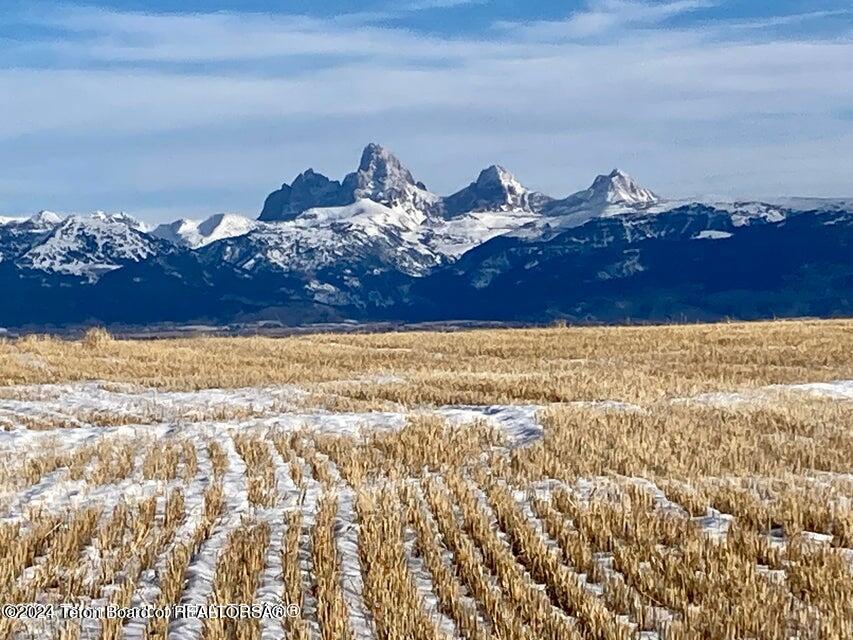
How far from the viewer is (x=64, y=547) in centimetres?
863

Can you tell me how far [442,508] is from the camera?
1000cm

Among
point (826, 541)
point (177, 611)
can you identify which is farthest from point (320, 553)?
point (826, 541)

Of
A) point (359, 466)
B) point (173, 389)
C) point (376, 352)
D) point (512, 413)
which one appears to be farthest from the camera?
point (376, 352)

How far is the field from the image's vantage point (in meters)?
7.01

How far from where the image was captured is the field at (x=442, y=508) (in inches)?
276

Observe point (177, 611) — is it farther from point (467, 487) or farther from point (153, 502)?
point (467, 487)

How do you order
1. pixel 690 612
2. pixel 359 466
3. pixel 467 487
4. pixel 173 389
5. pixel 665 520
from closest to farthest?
pixel 690 612 → pixel 665 520 → pixel 467 487 → pixel 359 466 → pixel 173 389

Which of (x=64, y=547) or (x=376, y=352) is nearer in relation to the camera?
(x=64, y=547)

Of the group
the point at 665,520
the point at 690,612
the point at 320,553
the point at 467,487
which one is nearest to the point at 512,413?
the point at 467,487

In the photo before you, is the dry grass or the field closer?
the field

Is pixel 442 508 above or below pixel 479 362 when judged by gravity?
above

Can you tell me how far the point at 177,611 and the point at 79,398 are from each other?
1584 cm

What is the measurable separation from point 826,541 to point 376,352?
25.3 metres

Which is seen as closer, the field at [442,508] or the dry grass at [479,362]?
the field at [442,508]
